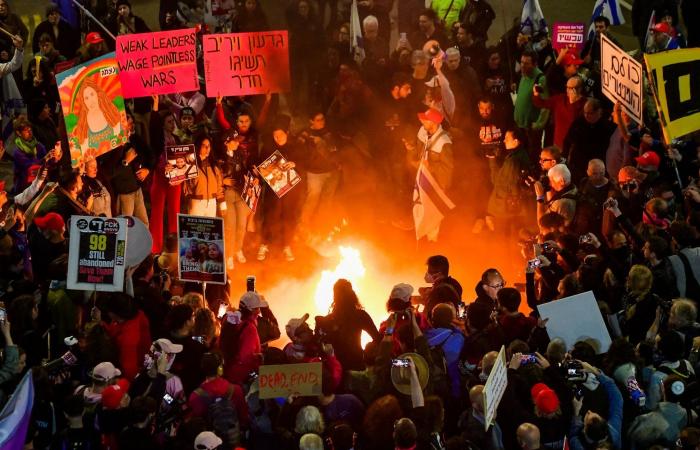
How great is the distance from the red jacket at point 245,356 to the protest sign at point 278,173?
4302mm

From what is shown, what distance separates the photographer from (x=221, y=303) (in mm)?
12812

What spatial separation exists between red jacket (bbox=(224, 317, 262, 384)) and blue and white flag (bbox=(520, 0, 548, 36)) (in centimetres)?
787

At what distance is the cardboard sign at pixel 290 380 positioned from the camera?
31.9 feet

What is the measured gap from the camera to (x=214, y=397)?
9.83 metres

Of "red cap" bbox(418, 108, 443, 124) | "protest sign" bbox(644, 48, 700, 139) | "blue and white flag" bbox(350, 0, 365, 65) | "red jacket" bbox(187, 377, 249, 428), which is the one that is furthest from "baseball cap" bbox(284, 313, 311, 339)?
"blue and white flag" bbox(350, 0, 365, 65)

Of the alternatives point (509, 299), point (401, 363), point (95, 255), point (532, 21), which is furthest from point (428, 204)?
point (401, 363)

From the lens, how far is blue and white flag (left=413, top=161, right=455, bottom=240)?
51.7ft

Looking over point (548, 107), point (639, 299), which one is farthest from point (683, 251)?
point (548, 107)

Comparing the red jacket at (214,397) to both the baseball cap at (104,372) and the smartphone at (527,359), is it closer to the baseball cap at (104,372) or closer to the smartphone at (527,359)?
the baseball cap at (104,372)

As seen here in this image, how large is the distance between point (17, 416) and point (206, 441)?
1579 millimetres

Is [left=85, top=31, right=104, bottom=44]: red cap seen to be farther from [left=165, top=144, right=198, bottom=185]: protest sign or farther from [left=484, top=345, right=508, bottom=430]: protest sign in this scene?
[left=484, top=345, right=508, bottom=430]: protest sign

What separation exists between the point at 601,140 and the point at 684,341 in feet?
16.6

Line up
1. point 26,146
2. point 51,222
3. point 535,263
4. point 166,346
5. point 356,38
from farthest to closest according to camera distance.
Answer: point 356,38 < point 26,146 < point 51,222 < point 535,263 < point 166,346

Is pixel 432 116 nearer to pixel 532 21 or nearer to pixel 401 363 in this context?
pixel 532 21
